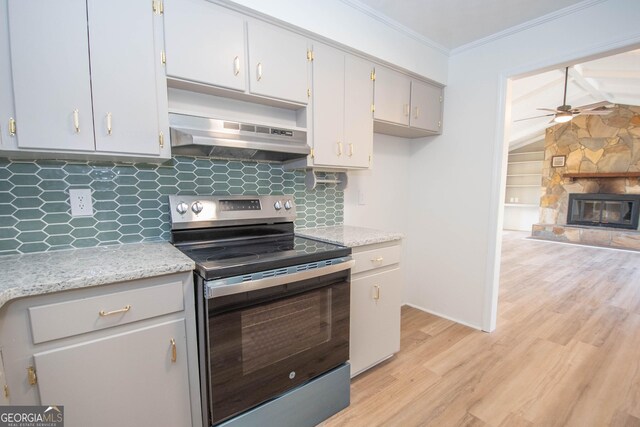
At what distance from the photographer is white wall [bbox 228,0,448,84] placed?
1.67 m

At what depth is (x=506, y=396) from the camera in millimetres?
1752

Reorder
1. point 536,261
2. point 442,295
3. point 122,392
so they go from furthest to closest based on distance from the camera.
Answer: point 536,261 → point 442,295 → point 122,392

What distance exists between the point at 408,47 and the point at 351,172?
107cm

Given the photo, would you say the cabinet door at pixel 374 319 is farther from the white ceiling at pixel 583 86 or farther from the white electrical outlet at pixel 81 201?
the white ceiling at pixel 583 86

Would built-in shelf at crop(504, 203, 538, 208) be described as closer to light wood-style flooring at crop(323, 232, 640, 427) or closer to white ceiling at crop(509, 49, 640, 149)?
white ceiling at crop(509, 49, 640, 149)

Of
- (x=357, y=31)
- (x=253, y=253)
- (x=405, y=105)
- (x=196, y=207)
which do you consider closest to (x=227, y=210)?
(x=196, y=207)

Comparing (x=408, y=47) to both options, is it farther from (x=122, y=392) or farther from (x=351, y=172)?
(x=122, y=392)

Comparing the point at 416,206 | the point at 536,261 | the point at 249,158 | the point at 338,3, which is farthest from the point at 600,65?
the point at 249,158

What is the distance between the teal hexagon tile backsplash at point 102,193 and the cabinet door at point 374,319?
0.97m

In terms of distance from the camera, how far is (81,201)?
147 cm

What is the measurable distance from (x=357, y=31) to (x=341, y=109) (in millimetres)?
543

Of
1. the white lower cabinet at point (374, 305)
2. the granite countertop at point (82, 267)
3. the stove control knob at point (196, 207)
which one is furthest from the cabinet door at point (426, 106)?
the granite countertop at point (82, 267)

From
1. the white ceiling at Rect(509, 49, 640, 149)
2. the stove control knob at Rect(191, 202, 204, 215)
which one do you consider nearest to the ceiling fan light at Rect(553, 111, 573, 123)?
the white ceiling at Rect(509, 49, 640, 149)

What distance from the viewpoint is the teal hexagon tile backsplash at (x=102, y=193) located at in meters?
1.35
